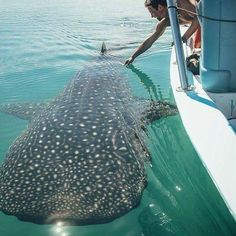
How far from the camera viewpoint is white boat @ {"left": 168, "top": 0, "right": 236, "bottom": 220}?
2945 millimetres

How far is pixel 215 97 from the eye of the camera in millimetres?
4137

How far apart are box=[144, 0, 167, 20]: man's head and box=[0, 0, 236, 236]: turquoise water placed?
5.54ft

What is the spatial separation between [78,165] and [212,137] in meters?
1.44

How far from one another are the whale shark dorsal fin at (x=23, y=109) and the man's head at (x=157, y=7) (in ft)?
8.63

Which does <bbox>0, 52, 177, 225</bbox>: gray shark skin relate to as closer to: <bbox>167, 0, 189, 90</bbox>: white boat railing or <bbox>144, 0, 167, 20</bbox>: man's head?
<bbox>167, 0, 189, 90</bbox>: white boat railing

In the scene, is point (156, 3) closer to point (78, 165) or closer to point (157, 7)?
point (157, 7)

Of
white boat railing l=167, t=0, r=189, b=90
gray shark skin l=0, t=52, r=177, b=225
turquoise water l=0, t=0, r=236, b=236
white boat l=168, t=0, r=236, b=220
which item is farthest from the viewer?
white boat railing l=167, t=0, r=189, b=90

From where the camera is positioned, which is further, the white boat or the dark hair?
the dark hair

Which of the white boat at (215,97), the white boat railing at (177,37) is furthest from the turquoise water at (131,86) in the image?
the white boat railing at (177,37)

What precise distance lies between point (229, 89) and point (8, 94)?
17.7ft

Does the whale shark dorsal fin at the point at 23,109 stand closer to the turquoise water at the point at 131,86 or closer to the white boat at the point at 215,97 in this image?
the turquoise water at the point at 131,86

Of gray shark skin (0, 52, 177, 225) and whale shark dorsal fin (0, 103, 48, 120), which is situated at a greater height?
gray shark skin (0, 52, 177, 225)

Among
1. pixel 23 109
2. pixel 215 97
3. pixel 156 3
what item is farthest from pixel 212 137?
pixel 23 109

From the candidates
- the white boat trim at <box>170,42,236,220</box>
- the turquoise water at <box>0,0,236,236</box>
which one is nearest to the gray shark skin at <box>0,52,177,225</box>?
the turquoise water at <box>0,0,236,236</box>
